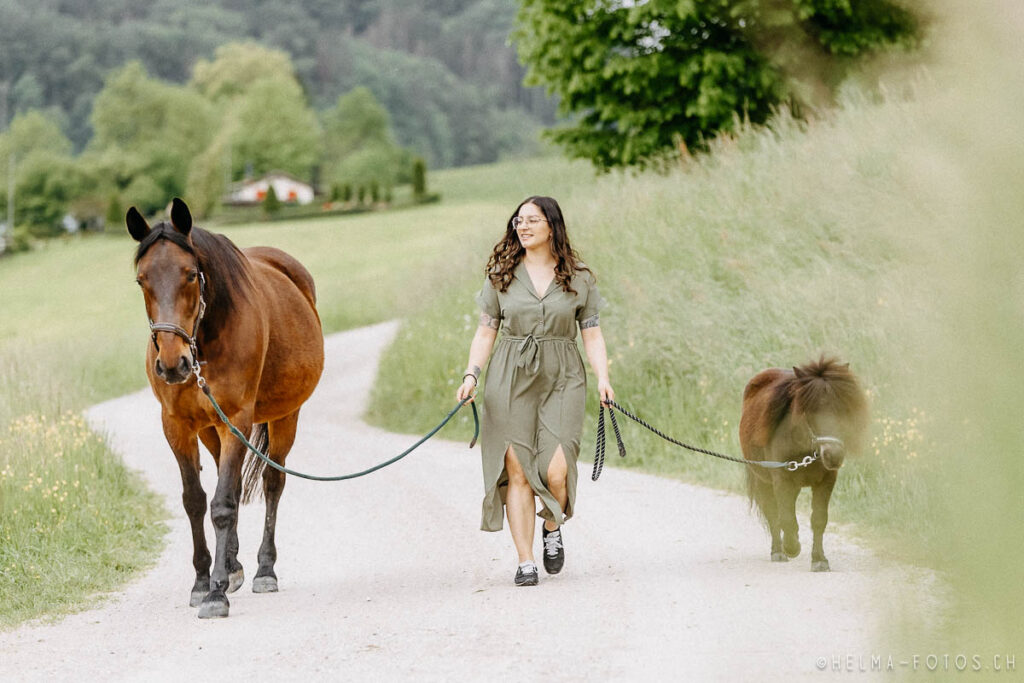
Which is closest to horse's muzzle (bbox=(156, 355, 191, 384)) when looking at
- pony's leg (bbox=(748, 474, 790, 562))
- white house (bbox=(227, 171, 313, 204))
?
pony's leg (bbox=(748, 474, 790, 562))

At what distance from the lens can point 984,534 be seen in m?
1.94

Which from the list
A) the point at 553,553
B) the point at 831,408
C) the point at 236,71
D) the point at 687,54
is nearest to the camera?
the point at 831,408

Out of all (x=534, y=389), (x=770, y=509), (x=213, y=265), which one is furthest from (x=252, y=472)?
(x=770, y=509)

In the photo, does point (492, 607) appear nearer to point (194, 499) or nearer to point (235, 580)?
point (235, 580)

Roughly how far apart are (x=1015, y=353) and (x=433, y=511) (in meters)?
7.55

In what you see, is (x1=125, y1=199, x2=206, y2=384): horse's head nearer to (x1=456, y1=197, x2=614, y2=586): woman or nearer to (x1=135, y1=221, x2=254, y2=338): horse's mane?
(x1=135, y1=221, x2=254, y2=338): horse's mane

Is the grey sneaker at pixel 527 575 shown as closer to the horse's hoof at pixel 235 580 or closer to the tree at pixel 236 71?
the horse's hoof at pixel 235 580

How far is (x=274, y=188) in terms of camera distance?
9038 cm

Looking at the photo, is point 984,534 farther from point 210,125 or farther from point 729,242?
point 210,125

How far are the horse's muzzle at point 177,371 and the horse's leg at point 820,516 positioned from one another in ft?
10.8

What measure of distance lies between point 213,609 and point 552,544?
1.86 m

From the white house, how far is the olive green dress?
8417cm

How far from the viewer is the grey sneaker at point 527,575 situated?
21.1 feet

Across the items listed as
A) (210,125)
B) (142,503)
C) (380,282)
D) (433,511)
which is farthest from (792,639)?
(210,125)
